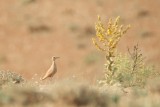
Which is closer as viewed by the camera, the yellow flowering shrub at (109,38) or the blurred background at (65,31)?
the yellow flowering shrub at (109,38)

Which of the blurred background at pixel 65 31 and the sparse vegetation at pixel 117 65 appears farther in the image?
the blurred background at pixel 65 31

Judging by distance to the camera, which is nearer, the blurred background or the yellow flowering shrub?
the yellow flowering shrub

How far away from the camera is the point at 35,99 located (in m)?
11.3

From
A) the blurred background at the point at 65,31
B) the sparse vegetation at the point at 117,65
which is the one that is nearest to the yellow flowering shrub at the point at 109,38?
the sparse vegetation at the point at 117,65

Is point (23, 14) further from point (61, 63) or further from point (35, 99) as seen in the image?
point (35, 99)

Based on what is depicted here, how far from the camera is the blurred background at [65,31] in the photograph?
109 ft

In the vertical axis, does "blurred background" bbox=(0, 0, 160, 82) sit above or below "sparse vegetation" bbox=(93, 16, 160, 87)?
above

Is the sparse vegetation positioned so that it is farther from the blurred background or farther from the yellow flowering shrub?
the blurred background

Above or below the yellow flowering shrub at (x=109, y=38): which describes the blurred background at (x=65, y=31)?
above

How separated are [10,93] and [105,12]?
27.7 metres

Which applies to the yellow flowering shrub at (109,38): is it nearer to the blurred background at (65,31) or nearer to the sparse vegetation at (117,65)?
A: the sparse vegetation at (117,65)

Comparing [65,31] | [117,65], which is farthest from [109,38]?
[65,31]

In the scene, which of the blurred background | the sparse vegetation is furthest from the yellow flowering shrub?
the blurred background

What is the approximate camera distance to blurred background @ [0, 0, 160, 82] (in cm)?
3309
